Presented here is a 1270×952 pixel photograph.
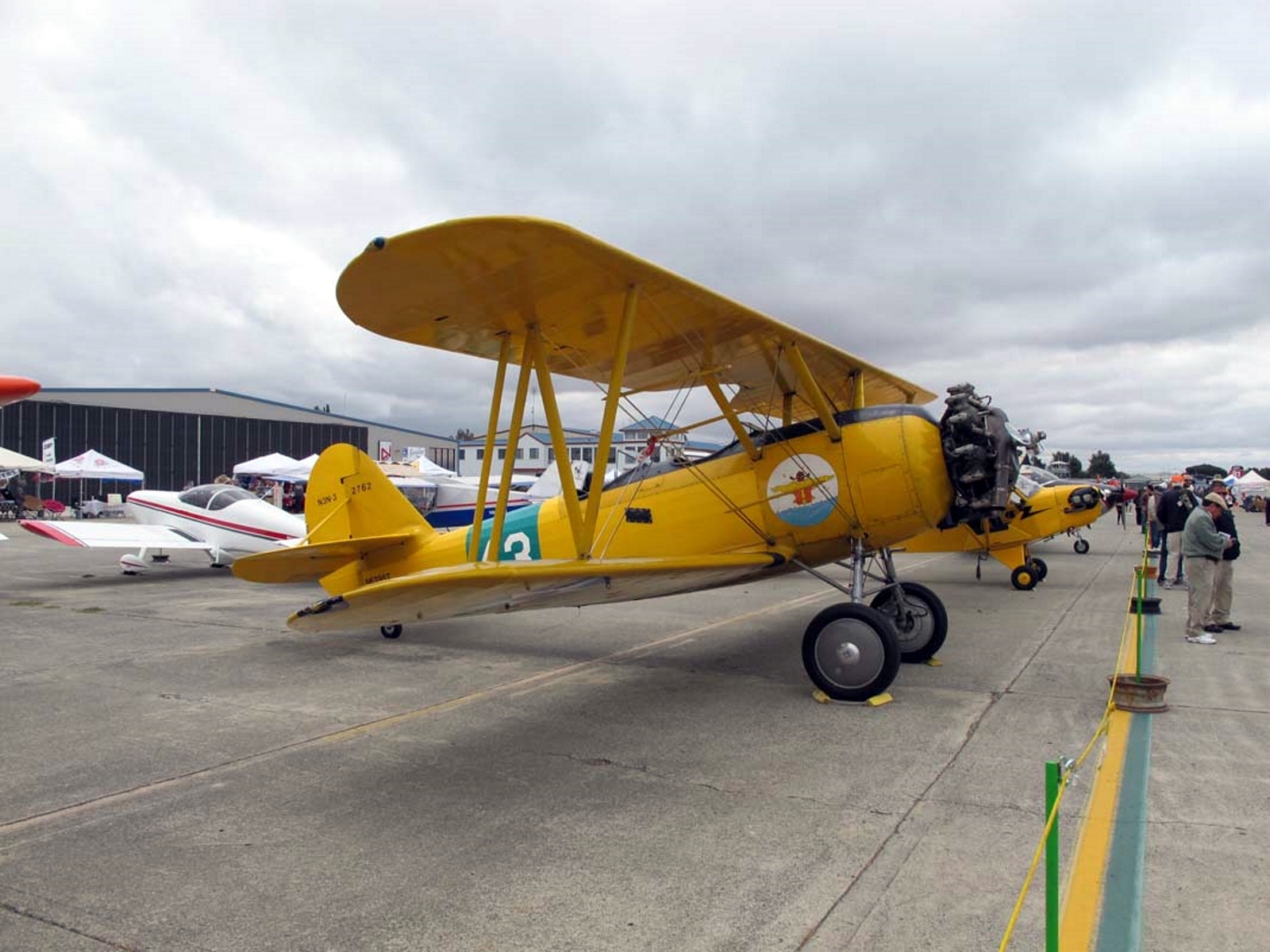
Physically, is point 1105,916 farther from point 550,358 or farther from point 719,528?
point 550,358

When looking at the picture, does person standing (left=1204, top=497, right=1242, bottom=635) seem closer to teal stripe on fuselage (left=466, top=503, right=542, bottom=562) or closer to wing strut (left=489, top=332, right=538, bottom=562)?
teal stripe on fuselage (left=466, top=503, right=542, bottom=562)

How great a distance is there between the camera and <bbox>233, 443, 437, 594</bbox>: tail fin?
7523mm

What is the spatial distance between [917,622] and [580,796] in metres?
3.97

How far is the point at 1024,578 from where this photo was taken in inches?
489

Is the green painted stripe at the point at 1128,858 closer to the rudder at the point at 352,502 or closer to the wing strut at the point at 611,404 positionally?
the wing strut at the point at 611,404

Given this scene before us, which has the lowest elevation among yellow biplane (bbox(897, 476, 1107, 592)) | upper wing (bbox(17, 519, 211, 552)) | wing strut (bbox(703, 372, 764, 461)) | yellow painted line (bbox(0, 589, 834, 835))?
yellow painted line (bbox(0, 589, 834, 835))

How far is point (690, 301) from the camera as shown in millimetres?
5391

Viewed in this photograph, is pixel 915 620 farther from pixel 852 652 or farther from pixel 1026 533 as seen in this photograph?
pixel 1026 533

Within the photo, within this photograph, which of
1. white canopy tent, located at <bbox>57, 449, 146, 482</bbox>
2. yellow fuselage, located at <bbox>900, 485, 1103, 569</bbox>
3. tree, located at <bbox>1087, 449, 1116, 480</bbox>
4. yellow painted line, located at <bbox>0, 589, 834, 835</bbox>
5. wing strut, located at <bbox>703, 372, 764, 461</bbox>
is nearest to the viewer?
yellow painted line, located at <bbox>0, 589, 834, 835</bbox>

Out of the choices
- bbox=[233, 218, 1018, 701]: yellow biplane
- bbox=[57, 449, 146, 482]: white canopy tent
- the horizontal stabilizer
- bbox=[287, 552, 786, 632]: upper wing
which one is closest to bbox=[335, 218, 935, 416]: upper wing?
bbox=[233, 218, 1018, 701]: yellow biplane

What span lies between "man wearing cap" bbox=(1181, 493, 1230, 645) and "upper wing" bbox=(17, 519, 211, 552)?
48.1 feet

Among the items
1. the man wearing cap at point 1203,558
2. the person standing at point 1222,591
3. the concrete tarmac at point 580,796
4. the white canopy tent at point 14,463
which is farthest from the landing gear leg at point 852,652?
the white canopy tent at point 14,463

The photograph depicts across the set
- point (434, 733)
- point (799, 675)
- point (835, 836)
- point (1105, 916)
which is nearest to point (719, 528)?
point (799, 675)

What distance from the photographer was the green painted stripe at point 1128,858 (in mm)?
2586
